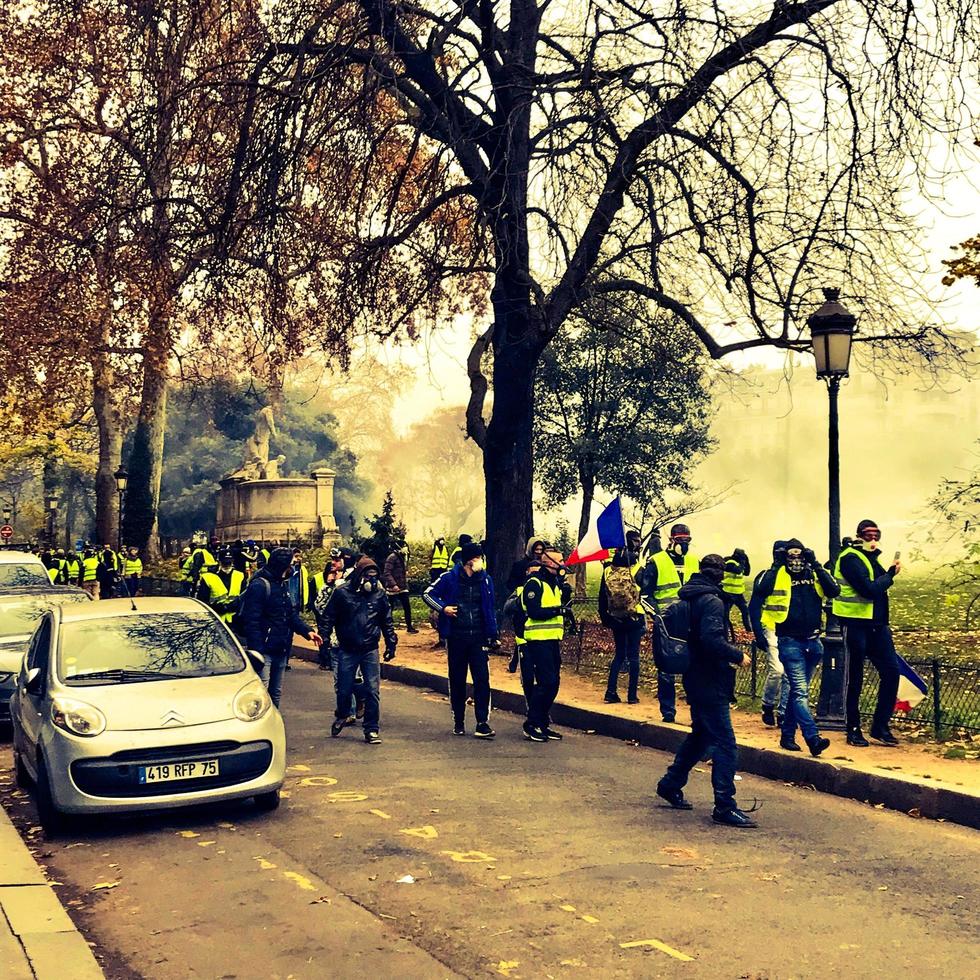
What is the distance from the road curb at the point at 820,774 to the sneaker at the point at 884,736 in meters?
1.31

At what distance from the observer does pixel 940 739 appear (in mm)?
11672

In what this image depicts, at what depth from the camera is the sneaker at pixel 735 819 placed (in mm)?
8609

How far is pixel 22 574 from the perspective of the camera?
1808 cm

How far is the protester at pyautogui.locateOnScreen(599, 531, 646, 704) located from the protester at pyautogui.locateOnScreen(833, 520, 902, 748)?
2.82 m

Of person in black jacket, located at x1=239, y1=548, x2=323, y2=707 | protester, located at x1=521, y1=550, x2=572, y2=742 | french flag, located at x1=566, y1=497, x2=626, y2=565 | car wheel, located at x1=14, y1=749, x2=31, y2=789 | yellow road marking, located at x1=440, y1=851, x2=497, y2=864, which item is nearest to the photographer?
yellow road marking, located at x1=440, y1=851, x2=497, y2=864

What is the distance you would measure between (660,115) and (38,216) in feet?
81.9

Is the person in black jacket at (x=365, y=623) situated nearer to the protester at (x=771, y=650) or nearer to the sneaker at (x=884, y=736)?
the protester at (x=771, y=650)

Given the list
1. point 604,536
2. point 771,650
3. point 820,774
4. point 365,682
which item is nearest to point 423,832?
point 820,774

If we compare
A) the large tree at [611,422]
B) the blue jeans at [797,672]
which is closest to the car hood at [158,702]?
the blue jeans at [797,672]

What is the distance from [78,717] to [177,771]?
724mm

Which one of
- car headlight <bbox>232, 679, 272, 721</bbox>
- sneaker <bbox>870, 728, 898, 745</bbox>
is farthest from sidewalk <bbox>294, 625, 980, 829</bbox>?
car headlight <bbox>232, 679, 272, 721</bbox>

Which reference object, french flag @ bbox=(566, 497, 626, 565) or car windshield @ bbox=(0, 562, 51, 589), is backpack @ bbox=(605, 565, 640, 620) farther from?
car windshield @ bbox=(0, 562, 51, 589)

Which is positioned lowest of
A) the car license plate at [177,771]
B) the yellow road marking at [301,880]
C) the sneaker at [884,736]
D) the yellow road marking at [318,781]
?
the yellow road marking at [318,781]

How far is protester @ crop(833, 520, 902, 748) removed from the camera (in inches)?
445
